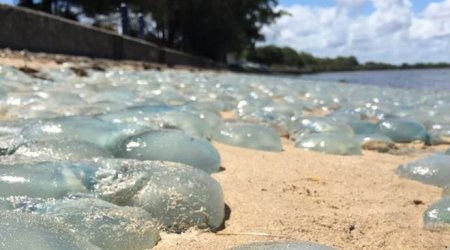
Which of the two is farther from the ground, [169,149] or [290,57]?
[169,149]

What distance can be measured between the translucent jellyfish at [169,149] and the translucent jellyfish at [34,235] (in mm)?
659

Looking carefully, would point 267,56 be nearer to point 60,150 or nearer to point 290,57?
point 290,57

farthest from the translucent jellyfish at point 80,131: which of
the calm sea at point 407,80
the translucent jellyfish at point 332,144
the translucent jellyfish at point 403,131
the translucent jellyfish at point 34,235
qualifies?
the calm sea at point 407,80

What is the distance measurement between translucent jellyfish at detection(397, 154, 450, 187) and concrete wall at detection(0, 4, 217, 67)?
5340mm

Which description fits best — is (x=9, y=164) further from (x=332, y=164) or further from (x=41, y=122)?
(x=332, y=164)

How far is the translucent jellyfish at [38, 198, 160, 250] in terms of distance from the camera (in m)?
1.04

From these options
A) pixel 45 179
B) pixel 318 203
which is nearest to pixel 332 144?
pixel 318 203

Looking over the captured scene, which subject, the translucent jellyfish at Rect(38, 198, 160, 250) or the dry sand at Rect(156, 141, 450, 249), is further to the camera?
the dry sand at Rect(156, 141, 450, 249)

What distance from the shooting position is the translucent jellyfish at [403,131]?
2879mm

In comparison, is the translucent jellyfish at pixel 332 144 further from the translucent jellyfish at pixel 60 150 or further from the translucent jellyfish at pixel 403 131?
the translucent jellyfish at pixel 60 150

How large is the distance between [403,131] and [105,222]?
216 cm

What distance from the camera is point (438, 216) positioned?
1.38 metres

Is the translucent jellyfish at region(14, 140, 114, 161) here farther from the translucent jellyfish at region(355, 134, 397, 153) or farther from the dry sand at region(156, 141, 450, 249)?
the translucent jellyfish at region(355, 134, 397, 153)

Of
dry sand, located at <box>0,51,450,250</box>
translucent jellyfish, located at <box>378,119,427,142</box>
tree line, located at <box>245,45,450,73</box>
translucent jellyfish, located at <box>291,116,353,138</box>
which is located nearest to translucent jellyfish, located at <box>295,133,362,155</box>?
dry sand, located at <box>0,51,450,250</box>
